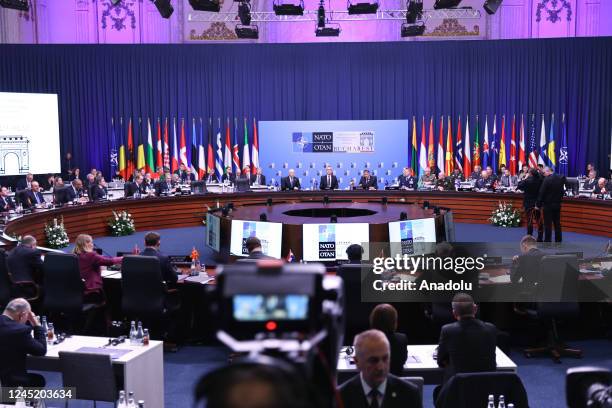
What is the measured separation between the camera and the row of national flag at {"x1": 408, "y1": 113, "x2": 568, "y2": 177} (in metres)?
18.8

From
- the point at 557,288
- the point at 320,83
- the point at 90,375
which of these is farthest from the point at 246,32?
the point at 90,375

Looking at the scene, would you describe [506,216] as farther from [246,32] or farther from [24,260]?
[24,260]

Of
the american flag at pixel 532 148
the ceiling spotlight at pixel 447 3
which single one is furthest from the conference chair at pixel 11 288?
the american flag at pixel 532 148

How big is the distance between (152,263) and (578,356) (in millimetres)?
4369

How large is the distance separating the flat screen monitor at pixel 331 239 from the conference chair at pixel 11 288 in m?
3.57

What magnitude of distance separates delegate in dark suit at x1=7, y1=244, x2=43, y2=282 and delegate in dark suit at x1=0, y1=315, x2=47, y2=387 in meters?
2.79

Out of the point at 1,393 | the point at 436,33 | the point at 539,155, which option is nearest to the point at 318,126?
the point at 436,33

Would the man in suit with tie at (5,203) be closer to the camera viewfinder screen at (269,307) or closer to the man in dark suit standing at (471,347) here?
the man in dark suit standing at (471,347)

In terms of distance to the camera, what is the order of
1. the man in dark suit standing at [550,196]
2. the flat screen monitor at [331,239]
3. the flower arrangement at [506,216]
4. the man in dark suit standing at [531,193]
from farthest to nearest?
the flower arrangement at [506,216] < the man in dark suit standing at [531,193] < the man in dark suit standing at [550,196] < the flat screen monitor at [331,239]

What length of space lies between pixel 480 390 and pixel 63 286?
480cm

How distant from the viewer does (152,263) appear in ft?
21.8

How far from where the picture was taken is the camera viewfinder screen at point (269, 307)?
4.12ft

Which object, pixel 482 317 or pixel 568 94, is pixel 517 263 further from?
pixel 568 94

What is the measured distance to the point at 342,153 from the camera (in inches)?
729
